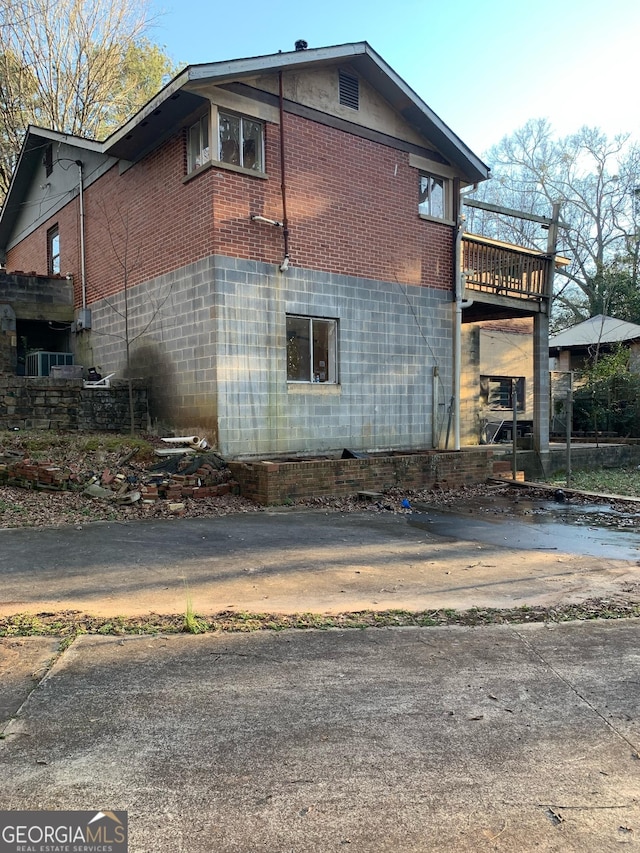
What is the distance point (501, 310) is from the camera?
50.5 feet

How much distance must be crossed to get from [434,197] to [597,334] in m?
15.2

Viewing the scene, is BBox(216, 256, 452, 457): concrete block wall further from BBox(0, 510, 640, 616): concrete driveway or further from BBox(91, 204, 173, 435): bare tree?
BBox(0, 510, 640, 616): concrete driveway

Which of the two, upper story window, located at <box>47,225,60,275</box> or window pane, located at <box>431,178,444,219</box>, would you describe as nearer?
window pane, located at <box>431,178,444,219</box>

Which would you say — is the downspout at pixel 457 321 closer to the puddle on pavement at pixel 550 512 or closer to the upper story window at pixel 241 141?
the puddle on pavement at pixel 550 512

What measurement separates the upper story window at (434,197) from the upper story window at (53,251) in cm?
1000

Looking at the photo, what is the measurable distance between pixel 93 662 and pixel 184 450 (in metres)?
6.80

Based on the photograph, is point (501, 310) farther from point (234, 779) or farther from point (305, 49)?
point (234, 779)

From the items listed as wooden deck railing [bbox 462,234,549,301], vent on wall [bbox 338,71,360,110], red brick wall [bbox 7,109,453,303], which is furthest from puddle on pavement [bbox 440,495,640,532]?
vent on wall [bbox 338,71,360,110]

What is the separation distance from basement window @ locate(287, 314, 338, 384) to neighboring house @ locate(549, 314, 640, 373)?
15.1m

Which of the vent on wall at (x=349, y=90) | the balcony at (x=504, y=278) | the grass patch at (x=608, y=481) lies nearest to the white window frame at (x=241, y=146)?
the vent on wall at (x=349, y=90)

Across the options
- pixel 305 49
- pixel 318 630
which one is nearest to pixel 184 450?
pixel 318 630

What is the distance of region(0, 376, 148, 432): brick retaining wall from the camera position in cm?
1106

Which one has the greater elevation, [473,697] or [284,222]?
[284,222]

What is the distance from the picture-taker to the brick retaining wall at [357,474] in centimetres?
943
